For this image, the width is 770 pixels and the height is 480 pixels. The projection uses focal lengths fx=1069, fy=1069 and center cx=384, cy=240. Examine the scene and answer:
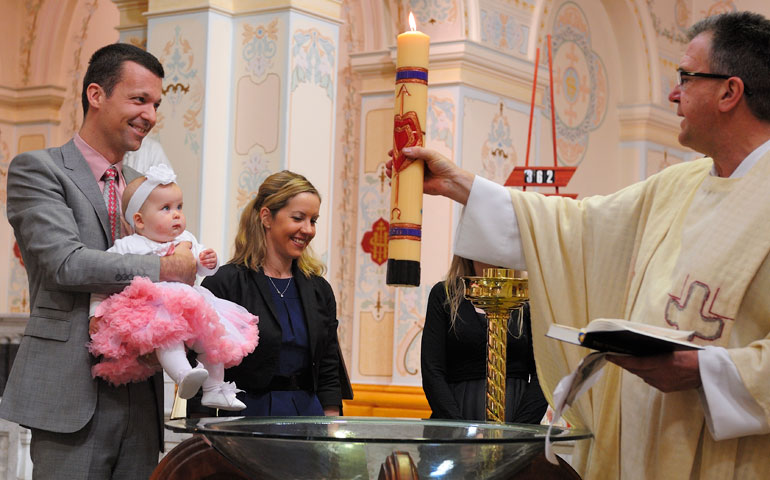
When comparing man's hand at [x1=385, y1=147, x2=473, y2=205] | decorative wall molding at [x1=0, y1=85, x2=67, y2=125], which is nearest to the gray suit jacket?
man's hand at [x1=385, y1=147, x2=473, y2=205]

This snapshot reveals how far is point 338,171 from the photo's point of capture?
8766 mm

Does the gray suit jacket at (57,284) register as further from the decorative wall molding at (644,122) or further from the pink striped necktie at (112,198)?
the decorative wall molding at (644,122)

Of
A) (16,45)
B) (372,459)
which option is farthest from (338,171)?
(372,459)

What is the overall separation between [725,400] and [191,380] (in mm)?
1377

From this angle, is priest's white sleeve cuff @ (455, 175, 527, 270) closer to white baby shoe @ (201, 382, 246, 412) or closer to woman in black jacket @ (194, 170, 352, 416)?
white baby shoe @ (201, 382, 246, 412)

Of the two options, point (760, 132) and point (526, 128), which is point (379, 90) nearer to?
point (526, 128)

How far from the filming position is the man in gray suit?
111 inches

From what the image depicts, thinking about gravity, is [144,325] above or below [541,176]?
below

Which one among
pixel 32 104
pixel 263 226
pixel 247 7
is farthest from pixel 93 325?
pixel 32 104

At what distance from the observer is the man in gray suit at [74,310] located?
111 inches

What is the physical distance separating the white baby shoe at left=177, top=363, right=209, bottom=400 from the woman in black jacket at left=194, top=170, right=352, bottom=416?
840 mm

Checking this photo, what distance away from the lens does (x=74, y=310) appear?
2.90m

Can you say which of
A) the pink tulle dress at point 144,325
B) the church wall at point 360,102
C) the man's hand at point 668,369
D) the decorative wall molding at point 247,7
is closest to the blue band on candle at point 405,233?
the man's hand at point 668,369

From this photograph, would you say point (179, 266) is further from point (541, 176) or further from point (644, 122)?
point (644, 122)
